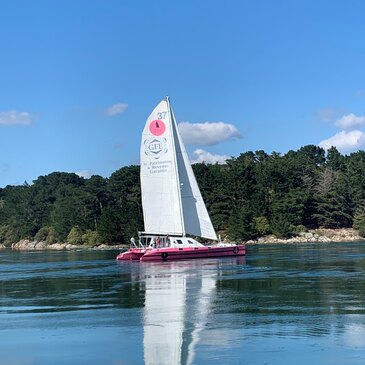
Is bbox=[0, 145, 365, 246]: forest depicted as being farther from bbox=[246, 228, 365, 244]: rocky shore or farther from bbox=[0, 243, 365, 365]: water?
bbox=[0, 243, 365, 365]: water

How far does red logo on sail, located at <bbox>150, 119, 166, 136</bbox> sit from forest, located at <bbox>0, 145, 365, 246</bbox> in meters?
55.6

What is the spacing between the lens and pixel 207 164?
500ft

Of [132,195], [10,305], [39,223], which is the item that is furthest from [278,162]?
[10,305]

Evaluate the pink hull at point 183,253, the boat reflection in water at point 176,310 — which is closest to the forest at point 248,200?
the pink hull at point 183,253

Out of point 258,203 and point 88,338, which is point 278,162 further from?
point 88,338

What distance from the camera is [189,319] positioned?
2694 cm

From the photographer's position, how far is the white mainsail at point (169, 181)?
70.2 meters

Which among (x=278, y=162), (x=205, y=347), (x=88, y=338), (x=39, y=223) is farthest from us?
(x=39, y=223)

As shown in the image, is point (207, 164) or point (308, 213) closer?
point (308, 213)

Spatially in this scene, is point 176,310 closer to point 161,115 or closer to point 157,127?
point 157,127

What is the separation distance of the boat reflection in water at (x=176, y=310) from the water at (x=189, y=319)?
0.12 ft

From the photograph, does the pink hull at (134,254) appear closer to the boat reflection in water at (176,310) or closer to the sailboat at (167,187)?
the sailboat at (167,187)

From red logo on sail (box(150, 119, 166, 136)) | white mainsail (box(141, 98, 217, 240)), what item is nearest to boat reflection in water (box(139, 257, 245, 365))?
white mainsail (box(141, 98, 217, 240))

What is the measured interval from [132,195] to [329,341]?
12498 cm
